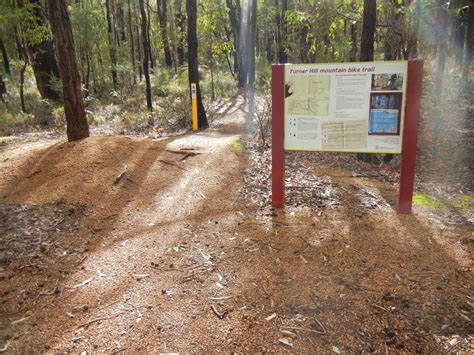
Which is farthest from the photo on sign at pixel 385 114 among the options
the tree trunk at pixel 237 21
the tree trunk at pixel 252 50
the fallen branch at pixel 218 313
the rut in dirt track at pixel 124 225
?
the tree trunk at pixel 237 21

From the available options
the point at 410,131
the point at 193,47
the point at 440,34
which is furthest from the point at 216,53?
the point at 410,131

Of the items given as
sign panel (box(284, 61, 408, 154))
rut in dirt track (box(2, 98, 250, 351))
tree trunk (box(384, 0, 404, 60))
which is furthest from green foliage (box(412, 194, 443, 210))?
tree trunk (box(384, 0, 404, 60))

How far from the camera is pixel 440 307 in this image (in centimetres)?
303

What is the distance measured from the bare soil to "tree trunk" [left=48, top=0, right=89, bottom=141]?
3.20ft

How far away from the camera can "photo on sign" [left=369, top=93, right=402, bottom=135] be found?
14.5 ft

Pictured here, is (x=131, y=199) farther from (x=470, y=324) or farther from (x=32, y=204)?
(x=470, y=324)

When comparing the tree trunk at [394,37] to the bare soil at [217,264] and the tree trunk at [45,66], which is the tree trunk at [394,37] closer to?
the bare soil at [217,264]

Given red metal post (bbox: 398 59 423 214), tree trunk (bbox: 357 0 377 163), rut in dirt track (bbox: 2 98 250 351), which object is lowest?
rut in dirt track (bbox: 2 98 250 351)

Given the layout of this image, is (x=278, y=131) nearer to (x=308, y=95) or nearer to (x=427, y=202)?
(x=308, y=95)

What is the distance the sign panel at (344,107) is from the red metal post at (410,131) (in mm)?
65

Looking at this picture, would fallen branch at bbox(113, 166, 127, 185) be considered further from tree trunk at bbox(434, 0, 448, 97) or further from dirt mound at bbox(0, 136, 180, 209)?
tree trunk at bbox(434, 0, 448, 97)

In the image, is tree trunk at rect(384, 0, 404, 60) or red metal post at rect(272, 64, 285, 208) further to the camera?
tree trunk at rect(384, 0, 404, 60)

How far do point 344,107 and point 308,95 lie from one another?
47cm

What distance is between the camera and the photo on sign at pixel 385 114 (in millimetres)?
4410
